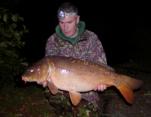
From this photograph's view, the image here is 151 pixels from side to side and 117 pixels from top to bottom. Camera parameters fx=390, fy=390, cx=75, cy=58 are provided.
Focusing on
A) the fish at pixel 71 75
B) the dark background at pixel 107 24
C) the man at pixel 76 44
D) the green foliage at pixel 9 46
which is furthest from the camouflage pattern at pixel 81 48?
the dark background at pixel 107 24

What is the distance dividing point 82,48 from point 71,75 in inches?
25.2

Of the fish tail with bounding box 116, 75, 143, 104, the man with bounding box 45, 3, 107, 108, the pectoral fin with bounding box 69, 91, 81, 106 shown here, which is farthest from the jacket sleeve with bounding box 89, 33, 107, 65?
the pectoral fin with bounding box 69, 91, 81, 106

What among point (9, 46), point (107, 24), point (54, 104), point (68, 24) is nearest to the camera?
point (68, 24)

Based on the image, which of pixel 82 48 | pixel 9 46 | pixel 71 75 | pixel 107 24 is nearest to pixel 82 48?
pixel 82 48

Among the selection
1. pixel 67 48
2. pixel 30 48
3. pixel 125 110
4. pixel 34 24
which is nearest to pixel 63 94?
pixel 67 48

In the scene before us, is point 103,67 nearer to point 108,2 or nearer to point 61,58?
point 61,58

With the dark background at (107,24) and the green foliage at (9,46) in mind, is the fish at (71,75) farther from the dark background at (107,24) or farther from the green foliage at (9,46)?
the dark background at (107,24)

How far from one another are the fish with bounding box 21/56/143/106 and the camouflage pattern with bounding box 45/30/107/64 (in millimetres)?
421

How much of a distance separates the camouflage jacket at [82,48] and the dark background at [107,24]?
13.6ft

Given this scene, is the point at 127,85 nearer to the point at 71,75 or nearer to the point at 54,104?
the point at 71,75

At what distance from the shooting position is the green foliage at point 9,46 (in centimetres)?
630

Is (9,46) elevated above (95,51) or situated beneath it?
situated beneath

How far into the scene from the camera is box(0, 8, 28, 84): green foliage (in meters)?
6.30

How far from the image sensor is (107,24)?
1745cm
